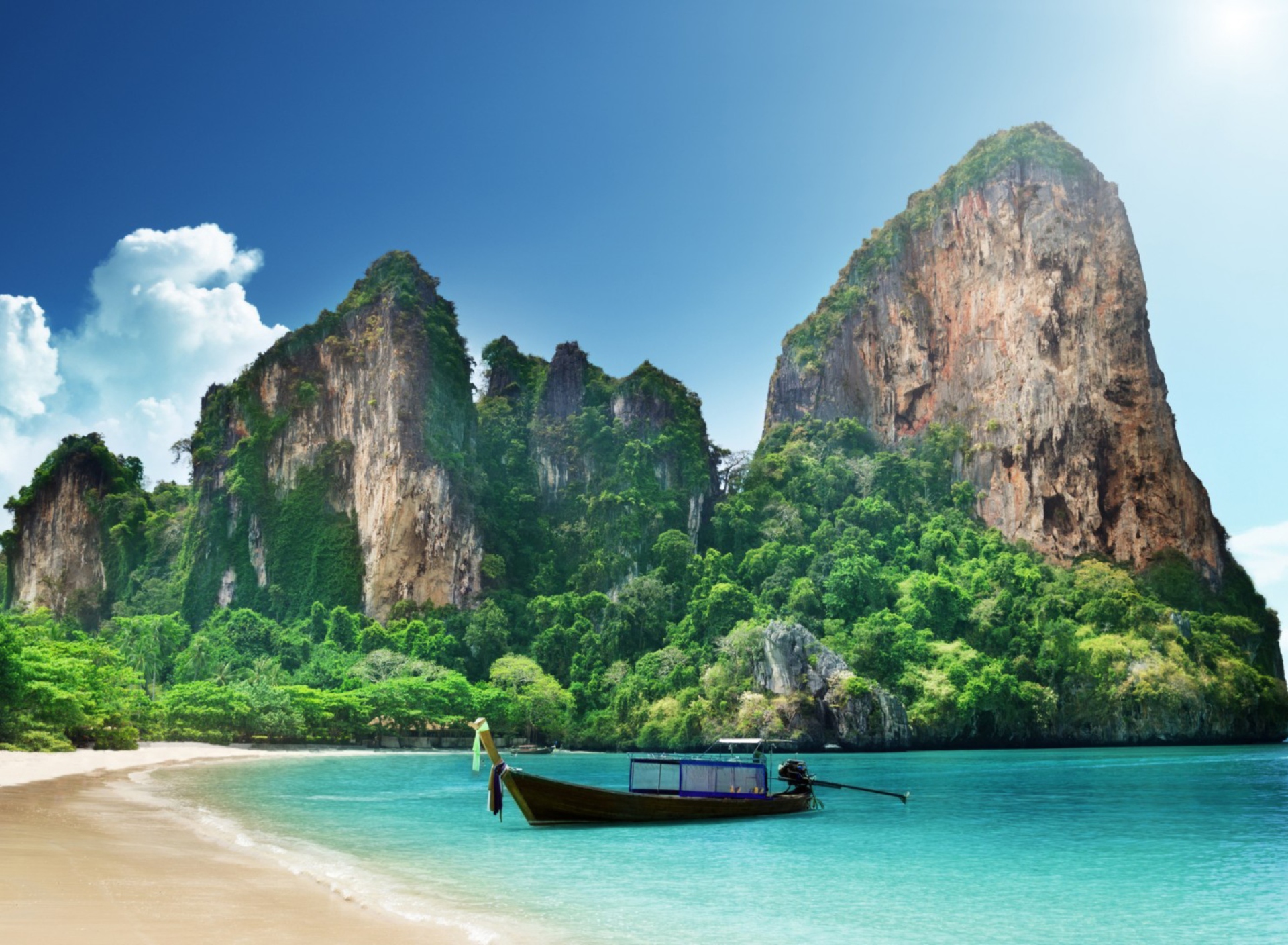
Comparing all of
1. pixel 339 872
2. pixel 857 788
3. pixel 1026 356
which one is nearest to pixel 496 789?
pixel 339 872

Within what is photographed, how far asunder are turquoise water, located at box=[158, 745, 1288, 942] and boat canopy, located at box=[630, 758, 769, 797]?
0.75 m

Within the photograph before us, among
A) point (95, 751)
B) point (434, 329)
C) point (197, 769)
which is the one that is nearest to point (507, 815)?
point (197, 769)

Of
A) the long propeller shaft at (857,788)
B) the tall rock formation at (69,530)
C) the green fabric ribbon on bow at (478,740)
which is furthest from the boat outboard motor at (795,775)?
the tall rock formation at (69,530)

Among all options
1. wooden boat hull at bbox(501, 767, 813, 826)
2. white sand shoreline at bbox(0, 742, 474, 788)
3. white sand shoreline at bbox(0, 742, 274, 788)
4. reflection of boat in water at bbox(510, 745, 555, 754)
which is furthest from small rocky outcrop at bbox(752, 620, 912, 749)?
wooden boat hull at bbox(501, 767, 813, 826)

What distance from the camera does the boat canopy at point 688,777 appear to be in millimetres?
21797

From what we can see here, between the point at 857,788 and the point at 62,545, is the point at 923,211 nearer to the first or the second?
the point at 857,788

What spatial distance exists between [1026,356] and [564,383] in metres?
42.5

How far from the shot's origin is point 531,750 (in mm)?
56031

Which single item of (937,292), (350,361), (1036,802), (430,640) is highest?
(937,292)

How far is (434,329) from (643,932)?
7938 centimetres

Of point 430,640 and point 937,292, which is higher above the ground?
point 937,292

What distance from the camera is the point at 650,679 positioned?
63250 mm

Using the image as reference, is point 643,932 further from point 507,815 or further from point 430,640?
point 430,640

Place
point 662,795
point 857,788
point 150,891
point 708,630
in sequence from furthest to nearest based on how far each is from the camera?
point 708,630 < point 857,788 < point 662,795 < point 150,891
